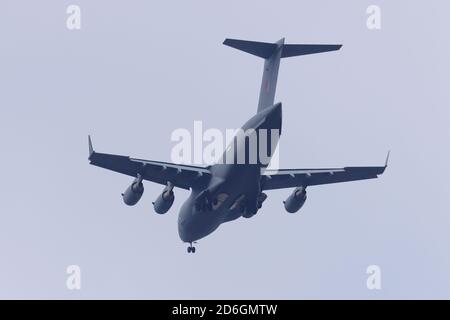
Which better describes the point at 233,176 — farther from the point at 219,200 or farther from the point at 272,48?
the point at 272,48

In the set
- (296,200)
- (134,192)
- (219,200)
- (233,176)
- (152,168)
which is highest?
(152,168)

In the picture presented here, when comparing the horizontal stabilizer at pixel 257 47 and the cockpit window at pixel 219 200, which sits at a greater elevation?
the horizontal stabilizer at pixel 257 47

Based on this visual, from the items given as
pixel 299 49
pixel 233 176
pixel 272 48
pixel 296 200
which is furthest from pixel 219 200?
pixel 299 49

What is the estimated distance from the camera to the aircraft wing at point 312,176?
1644 inches

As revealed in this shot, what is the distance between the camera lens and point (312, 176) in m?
42.7

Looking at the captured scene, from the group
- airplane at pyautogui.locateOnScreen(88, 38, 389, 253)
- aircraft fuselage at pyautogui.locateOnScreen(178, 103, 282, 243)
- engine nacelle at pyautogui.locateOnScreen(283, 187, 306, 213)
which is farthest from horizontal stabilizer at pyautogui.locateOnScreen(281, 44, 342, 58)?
engine nacelle at pyautogui.locateOnScreen(283, 187, 306, 213)

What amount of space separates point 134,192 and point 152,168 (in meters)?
1.39

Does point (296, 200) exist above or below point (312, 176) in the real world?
below

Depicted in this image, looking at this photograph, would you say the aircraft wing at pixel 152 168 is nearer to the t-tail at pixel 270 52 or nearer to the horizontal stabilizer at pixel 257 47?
the t-tail at pixel 270 52

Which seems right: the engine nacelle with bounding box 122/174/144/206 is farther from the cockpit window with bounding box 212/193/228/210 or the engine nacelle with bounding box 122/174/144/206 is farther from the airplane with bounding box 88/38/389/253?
the cockpit window with bounding box 212/193/228/210

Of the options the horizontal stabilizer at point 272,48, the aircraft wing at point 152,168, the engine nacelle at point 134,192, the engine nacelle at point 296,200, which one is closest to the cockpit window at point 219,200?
the aircraft wing at point 152,168

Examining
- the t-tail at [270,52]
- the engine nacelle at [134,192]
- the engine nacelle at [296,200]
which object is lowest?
the engine nacelle at [296,200]
